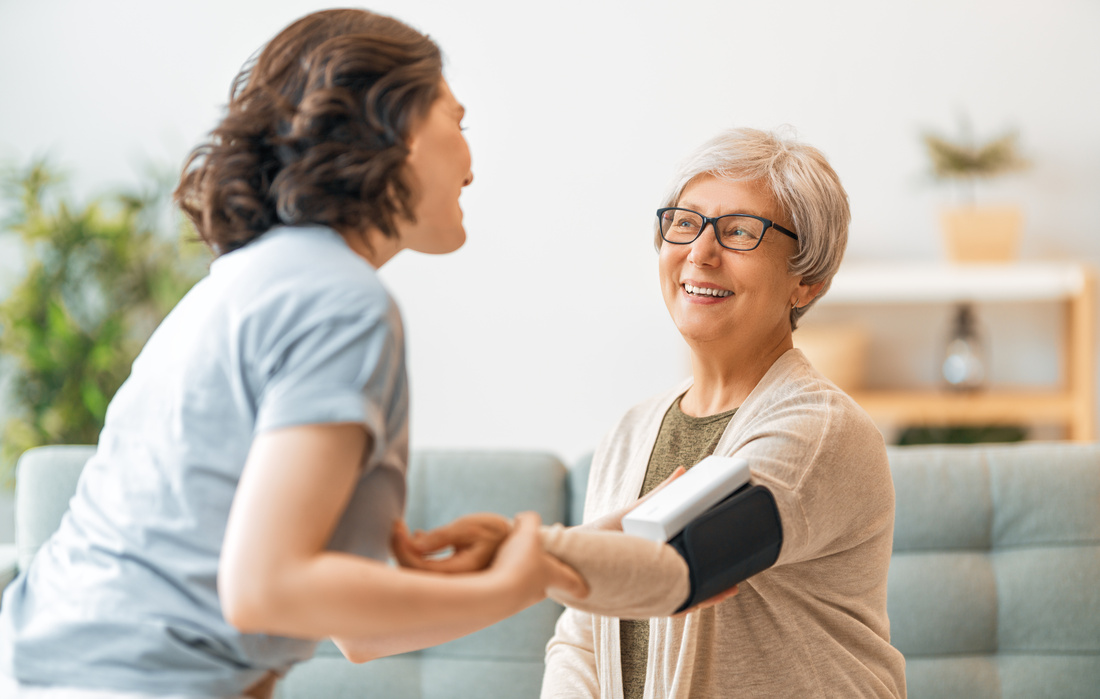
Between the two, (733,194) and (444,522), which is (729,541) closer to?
(733,194)

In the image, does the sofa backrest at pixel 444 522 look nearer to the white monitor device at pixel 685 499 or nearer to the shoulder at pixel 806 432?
the shoulder at pixel 806 432

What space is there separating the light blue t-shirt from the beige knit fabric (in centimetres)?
22

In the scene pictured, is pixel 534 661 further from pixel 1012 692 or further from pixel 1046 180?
pixel 1046 180

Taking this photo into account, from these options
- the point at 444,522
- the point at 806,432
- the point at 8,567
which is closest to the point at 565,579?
the point at 806,432

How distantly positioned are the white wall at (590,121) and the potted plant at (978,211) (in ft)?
0.44

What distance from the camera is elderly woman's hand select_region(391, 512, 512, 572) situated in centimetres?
87

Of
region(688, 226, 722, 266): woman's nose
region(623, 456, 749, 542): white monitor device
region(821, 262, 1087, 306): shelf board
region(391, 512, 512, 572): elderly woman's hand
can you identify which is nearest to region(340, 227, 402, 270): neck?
region(391, 512, 512, 572): elderly woman's hand

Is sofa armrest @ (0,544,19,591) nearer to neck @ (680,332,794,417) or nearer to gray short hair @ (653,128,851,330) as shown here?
neck @ (680,332,794,417)

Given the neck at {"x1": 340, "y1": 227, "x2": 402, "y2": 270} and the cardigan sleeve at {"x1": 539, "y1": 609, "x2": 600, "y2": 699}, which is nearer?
the neck at {"x1": 340, "y1": 227, "x2": 402, "y2": 270}

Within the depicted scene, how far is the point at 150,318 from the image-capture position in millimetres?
3502

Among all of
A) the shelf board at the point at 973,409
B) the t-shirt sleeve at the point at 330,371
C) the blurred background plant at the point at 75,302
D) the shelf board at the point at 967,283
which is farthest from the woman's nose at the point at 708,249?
the blurred background plant at the point at 75,302

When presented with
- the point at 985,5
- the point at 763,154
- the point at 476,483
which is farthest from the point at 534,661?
the point at 985,5

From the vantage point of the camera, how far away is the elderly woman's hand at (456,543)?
866 mm

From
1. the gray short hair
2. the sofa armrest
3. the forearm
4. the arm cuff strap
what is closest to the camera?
the forearm
